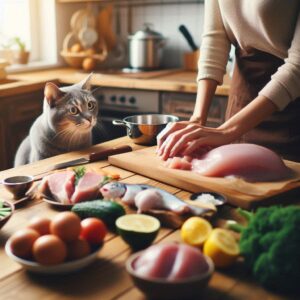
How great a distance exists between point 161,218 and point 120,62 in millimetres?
2866

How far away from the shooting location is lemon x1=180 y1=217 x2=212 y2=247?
89 centimetres

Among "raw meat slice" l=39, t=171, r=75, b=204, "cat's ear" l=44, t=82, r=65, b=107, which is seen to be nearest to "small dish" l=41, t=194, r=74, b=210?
"raw meat slice" l=39, t=171, r=75, b=204

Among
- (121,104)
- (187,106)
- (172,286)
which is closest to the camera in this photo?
(172,286)

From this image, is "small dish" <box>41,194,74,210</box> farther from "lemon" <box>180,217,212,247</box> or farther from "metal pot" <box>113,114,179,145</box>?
"metal pot" <box>113,114,179,145</box>

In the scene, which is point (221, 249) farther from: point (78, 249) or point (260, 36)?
point (260, 36)

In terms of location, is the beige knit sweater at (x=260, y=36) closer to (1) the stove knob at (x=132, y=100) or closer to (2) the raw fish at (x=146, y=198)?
(2) the raw fish at (x=146, y=198)

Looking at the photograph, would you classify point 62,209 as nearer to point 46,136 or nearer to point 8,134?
point 46,136

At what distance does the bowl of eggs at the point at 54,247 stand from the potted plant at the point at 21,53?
2.80 m

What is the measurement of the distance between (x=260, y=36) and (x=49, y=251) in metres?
1.25

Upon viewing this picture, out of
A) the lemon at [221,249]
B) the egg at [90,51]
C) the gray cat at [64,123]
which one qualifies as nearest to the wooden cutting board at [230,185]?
the lemon at [221,249]

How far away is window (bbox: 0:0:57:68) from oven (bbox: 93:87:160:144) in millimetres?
831

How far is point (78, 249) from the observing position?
2.65ft

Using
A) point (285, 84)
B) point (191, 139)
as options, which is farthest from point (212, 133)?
point (285, 84)

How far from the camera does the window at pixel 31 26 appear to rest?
3.57 metres
